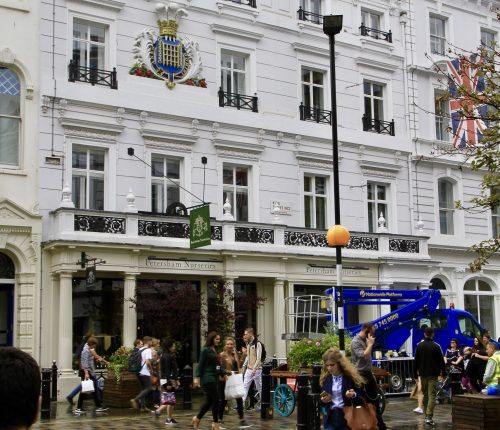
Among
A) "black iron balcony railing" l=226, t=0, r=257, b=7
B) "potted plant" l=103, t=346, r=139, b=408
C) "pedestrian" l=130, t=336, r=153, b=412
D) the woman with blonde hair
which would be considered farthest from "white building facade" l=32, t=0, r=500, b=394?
the woman with blonde hair

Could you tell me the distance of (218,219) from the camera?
27.6 metres

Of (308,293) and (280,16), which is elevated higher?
(280,16)

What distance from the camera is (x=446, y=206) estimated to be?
1377 inches

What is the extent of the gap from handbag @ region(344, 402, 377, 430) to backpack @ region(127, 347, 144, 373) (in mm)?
9454

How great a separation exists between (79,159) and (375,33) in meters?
14.2

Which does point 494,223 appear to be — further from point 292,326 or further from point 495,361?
point 495,361

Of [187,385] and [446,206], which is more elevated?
[446,206]

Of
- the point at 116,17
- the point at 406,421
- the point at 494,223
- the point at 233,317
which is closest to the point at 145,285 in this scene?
the point at 233,317

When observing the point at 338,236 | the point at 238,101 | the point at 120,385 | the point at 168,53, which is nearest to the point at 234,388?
the point at 338,236

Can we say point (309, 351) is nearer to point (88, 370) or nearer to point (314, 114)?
point (88, 370)

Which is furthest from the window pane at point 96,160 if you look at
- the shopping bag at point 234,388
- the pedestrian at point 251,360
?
the shopping bag at point 234,388

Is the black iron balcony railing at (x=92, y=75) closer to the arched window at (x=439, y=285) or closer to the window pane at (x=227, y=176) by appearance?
the window pane at (x=227, y=176)

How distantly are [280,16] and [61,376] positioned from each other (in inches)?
606

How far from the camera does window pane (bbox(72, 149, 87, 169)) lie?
2555 centimetres
